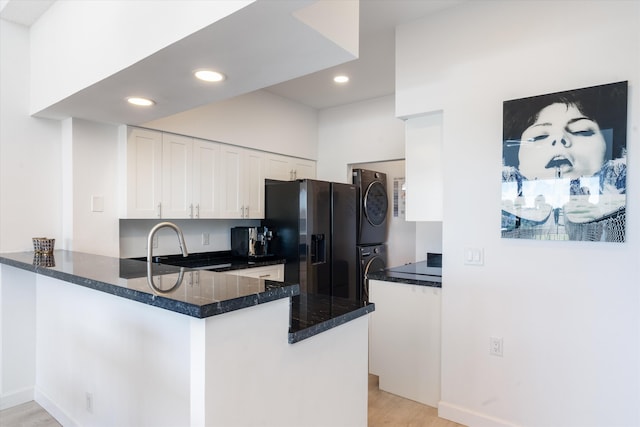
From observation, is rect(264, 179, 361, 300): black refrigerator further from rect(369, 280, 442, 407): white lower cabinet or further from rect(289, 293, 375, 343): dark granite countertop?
rect(289, 293, 375, 343): dark granite countertop

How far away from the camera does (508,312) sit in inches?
85.7

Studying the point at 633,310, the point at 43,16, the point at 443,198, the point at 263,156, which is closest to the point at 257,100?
the point at 263,156

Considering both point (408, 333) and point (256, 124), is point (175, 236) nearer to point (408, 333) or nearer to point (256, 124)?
point (256, 124)

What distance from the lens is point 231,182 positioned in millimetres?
3658

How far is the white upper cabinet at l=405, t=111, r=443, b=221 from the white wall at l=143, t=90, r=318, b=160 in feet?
5.86

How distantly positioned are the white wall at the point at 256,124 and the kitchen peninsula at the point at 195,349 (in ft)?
4.99

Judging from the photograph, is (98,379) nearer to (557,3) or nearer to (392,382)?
(392,382)

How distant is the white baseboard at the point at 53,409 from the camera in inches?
83.5

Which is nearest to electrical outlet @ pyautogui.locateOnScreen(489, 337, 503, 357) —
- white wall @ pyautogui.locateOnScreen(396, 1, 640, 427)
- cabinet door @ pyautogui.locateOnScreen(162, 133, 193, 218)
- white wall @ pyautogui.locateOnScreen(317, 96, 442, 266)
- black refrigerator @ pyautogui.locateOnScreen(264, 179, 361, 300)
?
white wall @ pyautogui.locateOnScreen(396, 1, 640, 427)

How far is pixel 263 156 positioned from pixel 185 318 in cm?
281

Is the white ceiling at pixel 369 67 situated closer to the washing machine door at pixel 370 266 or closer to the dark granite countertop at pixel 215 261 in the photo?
the dark granite countertop at pixel 215 261

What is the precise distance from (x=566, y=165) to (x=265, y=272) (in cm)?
258

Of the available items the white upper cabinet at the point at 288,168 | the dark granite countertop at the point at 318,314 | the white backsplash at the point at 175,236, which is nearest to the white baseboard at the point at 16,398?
the white backsplash at the point at 175,236

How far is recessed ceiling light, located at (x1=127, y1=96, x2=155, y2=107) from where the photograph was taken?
209cm
